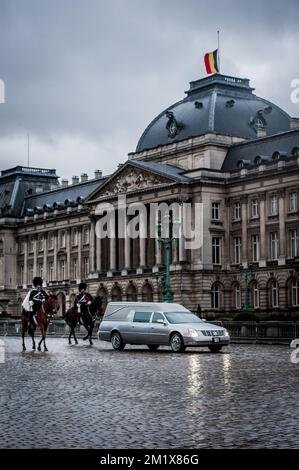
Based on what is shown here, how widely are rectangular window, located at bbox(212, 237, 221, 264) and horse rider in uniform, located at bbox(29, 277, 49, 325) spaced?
197 ft

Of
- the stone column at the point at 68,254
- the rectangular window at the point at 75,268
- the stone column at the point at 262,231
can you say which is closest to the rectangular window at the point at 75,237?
the stone column at the point at 68,254

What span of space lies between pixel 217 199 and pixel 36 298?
202ft

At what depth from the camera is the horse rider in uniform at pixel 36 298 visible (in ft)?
105

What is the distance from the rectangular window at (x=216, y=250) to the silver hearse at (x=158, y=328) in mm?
55549

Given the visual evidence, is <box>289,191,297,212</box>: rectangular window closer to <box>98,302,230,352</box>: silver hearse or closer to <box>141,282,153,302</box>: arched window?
<box>141,282,153,302</box>: arched window

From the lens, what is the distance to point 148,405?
15.8m

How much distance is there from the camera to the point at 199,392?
17.9m

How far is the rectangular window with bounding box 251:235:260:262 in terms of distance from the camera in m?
89.1

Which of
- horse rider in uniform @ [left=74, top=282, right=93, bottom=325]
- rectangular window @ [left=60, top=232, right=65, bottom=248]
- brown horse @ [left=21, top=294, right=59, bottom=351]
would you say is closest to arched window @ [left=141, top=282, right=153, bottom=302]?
rectangular window @ [left=60, top=232, right=65, bottom=248]

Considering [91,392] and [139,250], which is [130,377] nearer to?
[91,392]

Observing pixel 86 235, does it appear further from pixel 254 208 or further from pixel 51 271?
pixel 254 208
